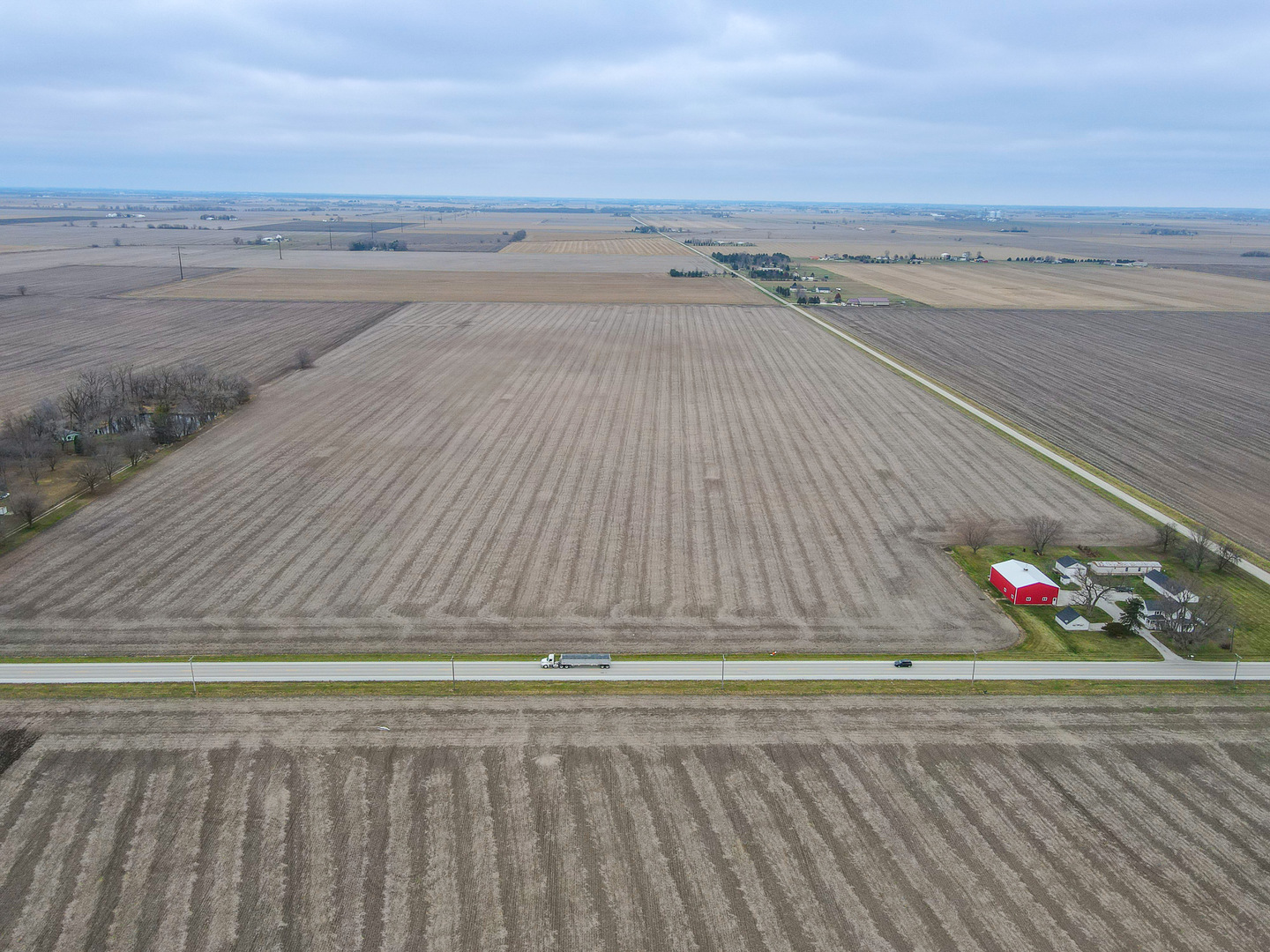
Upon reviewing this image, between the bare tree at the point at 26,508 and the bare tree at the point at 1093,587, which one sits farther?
the bare tree at the point at 26,508

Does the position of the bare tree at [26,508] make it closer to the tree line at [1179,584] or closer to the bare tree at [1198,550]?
the tree line at [1179,584]

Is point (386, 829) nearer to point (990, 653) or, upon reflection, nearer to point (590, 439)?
point (990, 653)

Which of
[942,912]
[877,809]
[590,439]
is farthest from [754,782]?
[590,439]

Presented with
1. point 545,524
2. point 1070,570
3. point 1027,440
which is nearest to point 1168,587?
point 1070,570

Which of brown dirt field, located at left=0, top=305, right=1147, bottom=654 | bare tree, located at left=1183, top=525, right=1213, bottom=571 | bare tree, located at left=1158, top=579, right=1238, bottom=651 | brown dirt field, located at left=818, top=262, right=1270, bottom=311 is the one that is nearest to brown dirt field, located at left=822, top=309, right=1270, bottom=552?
bare tree, located at left=1183, top=525, right=1213, bottom=571

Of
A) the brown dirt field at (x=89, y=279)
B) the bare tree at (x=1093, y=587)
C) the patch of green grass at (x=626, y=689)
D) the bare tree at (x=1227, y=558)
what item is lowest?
the patch of green grass at (x=626, y=689)

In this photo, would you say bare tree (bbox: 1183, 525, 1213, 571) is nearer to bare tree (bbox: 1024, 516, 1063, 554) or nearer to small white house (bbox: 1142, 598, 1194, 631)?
small white house (bbox: 1142, 598, 1194, 631)

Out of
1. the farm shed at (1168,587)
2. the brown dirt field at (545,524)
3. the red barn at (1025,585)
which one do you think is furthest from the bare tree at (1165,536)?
the red barn at (1025,585)
